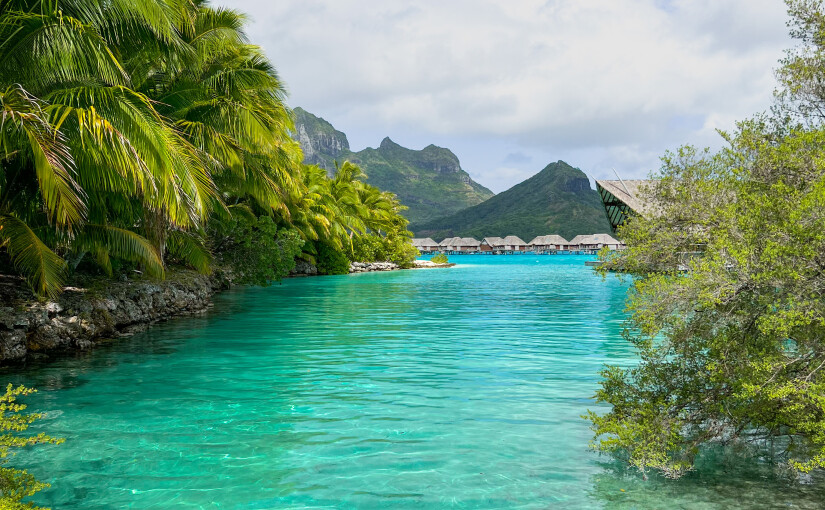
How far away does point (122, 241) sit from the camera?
1086 cm

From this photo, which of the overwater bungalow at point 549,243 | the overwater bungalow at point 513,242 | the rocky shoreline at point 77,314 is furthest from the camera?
the overwater bungalow at point 513,242

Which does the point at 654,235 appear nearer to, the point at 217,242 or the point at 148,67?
the point at 148,67

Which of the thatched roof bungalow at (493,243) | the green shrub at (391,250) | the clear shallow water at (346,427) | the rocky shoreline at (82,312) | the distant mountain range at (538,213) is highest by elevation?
the distant mountain range at (538,213)

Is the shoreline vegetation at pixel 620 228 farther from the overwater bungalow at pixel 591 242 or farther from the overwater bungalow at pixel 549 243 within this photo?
the overwater bungalow at pixel 549 243

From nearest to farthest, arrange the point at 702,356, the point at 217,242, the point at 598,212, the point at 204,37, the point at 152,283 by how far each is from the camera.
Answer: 1. the point at 702,356
2. the point at 204,37
3. the point at 152,283
4. the point at 217,242
5. the point at 598,212

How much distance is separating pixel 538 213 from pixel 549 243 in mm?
39111

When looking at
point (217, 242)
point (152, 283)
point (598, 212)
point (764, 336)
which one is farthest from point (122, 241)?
point (598, 212)

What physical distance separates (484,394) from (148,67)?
12225 millimetres

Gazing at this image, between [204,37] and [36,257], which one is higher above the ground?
[204,37]

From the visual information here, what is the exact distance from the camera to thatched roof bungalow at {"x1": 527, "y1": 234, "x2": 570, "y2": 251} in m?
114

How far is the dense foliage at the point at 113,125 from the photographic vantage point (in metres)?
7.02

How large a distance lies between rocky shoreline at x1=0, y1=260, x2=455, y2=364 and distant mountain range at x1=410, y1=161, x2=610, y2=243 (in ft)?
414

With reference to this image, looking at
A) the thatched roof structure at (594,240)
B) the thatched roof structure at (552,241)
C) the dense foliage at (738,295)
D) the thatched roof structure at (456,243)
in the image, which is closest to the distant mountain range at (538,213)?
the thatched roof structure at (552,241)

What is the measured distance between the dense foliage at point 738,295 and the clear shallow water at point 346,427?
0.46 meters
